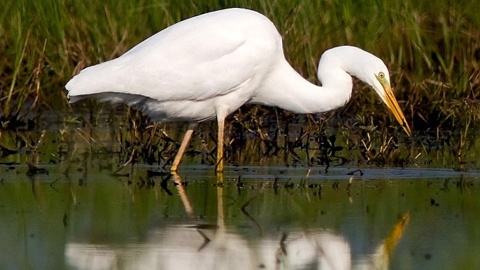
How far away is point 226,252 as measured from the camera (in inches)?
225

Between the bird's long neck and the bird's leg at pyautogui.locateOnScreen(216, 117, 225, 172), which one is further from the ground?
the bird's long neck

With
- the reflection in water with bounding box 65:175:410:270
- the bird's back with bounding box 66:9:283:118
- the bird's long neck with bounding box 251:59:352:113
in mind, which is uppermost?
the bird's back with bounding box 66:9:283:118

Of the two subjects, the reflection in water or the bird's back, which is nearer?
the reflection in water

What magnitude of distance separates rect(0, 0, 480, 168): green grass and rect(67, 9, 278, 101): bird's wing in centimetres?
149

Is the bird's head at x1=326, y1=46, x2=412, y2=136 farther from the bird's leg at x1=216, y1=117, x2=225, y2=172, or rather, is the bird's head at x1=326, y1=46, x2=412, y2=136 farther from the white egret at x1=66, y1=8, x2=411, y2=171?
the bird's leg at x1=216, y1=117, x2=225, y2=172

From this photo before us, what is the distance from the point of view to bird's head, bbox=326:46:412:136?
8.34 meters

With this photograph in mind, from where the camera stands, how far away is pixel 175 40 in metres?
8.27

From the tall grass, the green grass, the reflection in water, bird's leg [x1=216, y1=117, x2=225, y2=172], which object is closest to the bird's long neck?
bird's leg [x1=216, y1=117, x2=225, y2=172]

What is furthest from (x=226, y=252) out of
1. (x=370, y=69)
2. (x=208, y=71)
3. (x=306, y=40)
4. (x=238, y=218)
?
(x=306, y=40)

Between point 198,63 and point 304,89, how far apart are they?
29.0 inches

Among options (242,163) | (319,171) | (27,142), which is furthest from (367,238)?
(27,142)

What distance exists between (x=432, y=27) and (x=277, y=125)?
71.0 inches

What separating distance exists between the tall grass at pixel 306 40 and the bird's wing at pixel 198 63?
1.89 meters

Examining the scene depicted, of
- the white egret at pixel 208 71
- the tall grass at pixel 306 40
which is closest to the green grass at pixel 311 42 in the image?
the tall grass at pixel 306 40
